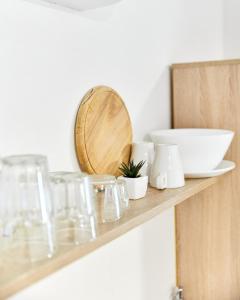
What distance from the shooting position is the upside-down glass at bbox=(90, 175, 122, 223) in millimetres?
876

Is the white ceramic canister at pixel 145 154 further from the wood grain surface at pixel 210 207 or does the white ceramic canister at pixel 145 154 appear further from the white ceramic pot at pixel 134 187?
the wood grain surface at pixel 210 207

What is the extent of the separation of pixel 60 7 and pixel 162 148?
16.8 inches

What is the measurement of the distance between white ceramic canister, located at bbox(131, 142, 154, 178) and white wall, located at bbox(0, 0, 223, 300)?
0.42ft

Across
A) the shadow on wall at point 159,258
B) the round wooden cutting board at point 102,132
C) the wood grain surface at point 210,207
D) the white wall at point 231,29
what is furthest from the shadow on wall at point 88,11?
the white wall at point 231,29

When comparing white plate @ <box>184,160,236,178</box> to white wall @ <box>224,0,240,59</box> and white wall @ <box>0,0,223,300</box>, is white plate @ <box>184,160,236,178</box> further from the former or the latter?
white wall @ <box>224,0,240,59</box>

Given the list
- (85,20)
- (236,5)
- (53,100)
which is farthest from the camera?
(236,5)

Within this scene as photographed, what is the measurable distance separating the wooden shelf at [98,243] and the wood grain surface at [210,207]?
1.14 feet

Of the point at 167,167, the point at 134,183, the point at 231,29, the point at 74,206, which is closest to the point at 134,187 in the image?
the point at 134,183

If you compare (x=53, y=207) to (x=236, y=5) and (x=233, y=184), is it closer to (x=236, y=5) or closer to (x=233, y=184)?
(x=233, y=184)

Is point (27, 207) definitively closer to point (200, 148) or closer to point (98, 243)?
point (98, 243)

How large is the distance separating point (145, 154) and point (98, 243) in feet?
1.66

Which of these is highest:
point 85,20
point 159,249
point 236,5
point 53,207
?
point 236,5

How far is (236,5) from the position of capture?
6.73 feet

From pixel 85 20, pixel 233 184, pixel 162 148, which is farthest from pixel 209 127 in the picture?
pixel 85 20
